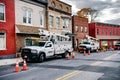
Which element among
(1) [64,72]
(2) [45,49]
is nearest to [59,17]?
(2) [45,49]

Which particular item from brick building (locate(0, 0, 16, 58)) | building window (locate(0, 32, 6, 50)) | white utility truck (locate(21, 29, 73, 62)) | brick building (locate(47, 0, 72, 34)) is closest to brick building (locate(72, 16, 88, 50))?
brick building (locate(47, 0, 72, 34))

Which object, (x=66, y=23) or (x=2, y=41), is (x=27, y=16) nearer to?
(x=2, y=41)

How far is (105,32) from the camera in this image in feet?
189

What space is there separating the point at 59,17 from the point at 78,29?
8979 millimetres

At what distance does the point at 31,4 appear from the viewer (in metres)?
26.9

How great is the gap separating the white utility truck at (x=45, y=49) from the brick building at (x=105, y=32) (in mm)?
27414

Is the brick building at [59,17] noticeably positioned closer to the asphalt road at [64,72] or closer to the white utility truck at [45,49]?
the white utility truck at [45,49]

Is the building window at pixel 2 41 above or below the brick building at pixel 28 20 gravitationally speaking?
below

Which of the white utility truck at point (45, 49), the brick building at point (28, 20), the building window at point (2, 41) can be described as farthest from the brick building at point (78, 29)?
the building window at point (2, 41)

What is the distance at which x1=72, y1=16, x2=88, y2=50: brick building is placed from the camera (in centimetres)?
4066

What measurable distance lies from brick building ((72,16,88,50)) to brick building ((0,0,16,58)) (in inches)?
749

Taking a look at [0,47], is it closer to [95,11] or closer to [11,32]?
[11,32]

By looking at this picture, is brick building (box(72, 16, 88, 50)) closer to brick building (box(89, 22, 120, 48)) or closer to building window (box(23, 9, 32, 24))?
brick building (box(89, 22, 120, 48))

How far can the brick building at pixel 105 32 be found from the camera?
53.2 meters
